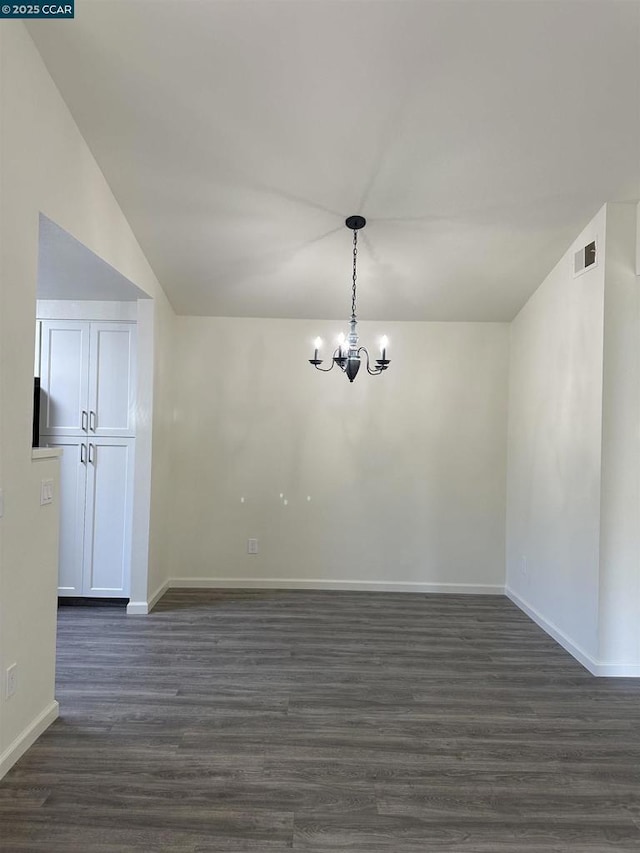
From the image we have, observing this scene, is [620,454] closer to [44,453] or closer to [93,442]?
[44,453]

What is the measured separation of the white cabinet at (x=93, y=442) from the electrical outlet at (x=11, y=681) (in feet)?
6.61

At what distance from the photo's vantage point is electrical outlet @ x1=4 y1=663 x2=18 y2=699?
2.15 metres

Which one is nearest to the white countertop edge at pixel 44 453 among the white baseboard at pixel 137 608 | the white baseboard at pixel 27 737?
the white baseboard at pixel 27 737

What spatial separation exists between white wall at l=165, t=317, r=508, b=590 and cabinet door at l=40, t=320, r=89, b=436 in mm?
863

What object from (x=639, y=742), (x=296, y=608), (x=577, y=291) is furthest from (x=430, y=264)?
(x=639, y=742)

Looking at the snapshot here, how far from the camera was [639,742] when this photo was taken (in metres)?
2.50

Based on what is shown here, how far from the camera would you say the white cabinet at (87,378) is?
4.19 metres

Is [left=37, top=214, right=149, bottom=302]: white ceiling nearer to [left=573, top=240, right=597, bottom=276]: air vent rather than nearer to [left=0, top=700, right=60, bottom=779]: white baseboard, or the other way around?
[left=0, top=700, right=60, bottom=779]: white baseboard

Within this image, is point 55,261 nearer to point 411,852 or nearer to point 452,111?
point 452,111

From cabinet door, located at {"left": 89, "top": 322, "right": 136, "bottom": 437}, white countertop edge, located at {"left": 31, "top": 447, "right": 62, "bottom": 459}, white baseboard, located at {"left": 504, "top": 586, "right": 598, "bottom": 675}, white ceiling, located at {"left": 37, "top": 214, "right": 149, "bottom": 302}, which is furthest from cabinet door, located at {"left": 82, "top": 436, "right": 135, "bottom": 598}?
white baseboard, located at {"left": 504, "top": 586, "right": 598, "bottom": 675}

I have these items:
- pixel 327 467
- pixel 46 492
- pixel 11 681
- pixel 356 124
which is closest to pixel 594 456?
pixel 327 467

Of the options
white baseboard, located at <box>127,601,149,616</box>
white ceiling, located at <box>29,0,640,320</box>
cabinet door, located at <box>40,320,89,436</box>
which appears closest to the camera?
white ceiling, located at <box>29,0,640,320</box>

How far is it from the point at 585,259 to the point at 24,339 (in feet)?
10.7

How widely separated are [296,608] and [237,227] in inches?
114
